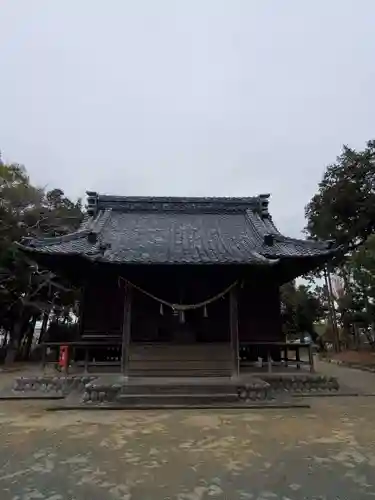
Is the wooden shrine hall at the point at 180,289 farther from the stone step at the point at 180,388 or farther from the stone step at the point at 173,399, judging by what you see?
the stone step at the point at 173,399

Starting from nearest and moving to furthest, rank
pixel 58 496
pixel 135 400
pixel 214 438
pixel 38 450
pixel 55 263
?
pixel 58 496, pixel 38 450, pixel 214 438, pixel 135 400, pixel 55 263

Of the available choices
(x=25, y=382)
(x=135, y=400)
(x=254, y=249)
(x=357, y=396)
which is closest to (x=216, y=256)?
(x=254, y=249)

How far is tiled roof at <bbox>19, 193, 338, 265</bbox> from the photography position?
471 inches

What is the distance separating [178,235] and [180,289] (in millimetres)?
3060

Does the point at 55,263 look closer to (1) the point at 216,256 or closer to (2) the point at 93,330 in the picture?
(2) the point at 93,330

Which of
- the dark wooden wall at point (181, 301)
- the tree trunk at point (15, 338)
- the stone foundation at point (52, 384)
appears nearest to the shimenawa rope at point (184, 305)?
the dark wooden wall at point (181, 301)

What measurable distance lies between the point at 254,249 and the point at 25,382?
26.5 feet

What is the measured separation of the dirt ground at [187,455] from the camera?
14.9ft

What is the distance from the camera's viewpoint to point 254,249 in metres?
13.5

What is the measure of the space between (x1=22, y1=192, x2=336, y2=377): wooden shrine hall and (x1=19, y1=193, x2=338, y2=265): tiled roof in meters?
0.04

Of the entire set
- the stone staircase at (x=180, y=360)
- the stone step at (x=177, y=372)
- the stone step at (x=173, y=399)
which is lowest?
the stone step at (x=173, y=399)

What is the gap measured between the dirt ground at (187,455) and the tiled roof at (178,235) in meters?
4.35

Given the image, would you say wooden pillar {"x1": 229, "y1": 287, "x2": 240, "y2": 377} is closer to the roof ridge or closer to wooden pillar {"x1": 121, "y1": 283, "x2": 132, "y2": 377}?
wooden pillar {"x1": 121, "y1": 283, "x2": 132, "y2": 377}

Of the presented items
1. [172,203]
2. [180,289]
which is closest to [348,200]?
[172,203]
